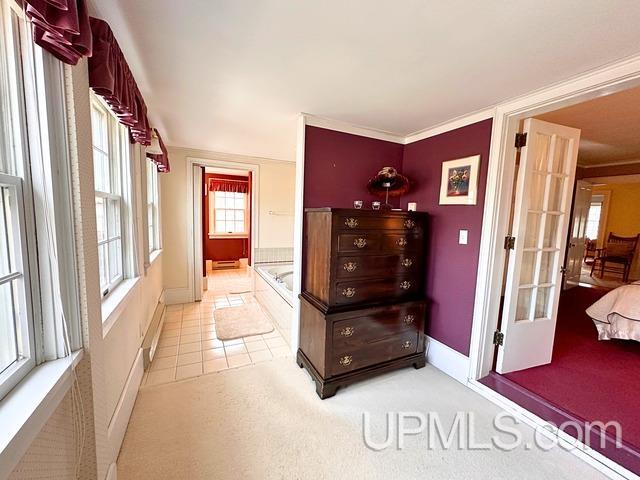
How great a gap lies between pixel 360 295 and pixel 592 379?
2.05 metres

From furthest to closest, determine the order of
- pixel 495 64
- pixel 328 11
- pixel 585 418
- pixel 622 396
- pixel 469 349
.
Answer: pixel 469 349 → pixel 622 396 → pixel 585 418 → pixel 495 64 → pixel 328 11

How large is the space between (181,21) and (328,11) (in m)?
0.68

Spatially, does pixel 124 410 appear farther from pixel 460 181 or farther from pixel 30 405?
pixel 460 181

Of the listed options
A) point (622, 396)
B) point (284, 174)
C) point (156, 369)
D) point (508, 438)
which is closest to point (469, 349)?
point (508, 438)

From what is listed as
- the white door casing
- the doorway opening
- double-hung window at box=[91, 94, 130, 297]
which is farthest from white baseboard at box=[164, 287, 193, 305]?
the white door casing

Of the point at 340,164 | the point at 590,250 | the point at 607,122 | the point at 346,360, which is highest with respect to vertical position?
the point at 607,122

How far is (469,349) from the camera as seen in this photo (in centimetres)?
217

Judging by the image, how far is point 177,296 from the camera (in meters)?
3.78

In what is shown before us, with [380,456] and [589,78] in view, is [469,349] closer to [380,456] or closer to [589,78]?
[380,456]

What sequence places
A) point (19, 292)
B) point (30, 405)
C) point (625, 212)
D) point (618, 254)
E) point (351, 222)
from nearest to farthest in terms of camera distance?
point (30, 405) < point (19, 292) < point (351, 222) < point (618, 254) < point (625, 212)

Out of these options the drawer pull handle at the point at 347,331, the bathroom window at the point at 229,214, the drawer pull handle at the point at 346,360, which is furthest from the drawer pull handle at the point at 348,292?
the bathroom window at the point at 229,214

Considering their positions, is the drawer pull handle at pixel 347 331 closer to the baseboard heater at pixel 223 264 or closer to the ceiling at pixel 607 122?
the ceiling at pixel 607 122

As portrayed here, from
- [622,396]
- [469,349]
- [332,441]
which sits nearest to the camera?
[332,441]

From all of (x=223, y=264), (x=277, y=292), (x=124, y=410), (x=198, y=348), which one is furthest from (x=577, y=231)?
(x=223, y=264)
